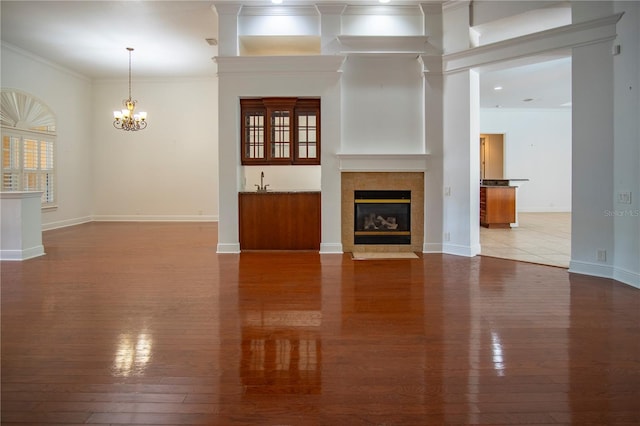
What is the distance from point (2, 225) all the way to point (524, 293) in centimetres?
693

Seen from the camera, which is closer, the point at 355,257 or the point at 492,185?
the point at 355,257

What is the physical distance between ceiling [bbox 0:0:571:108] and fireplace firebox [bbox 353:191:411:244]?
2.40 m

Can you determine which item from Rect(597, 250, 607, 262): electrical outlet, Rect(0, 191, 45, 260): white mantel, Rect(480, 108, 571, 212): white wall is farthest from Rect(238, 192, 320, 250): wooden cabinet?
Rect(480, 108, 571, 212): white wall

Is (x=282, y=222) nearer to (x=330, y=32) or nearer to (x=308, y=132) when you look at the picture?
(x=308, y=132)

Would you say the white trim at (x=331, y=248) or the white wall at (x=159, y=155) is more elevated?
the white wall at (x=159, y=155)

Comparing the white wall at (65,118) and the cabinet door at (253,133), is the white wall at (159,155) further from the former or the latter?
the cabinet door at (253,133)

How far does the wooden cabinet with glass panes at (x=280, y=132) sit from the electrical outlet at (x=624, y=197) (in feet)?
13.5

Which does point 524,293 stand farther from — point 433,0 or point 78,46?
point 78,46

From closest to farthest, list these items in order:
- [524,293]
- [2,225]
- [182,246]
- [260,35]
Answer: [524,293], [2,225], [260,35], [182,246]

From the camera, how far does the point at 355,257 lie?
6352mm

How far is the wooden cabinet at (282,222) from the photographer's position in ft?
22.6

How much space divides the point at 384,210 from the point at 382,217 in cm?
12

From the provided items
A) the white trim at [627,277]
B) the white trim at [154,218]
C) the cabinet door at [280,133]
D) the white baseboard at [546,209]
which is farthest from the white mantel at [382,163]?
the white baseboard at [546,209]

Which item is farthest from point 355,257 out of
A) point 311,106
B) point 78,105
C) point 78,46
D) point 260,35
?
point 78,105
